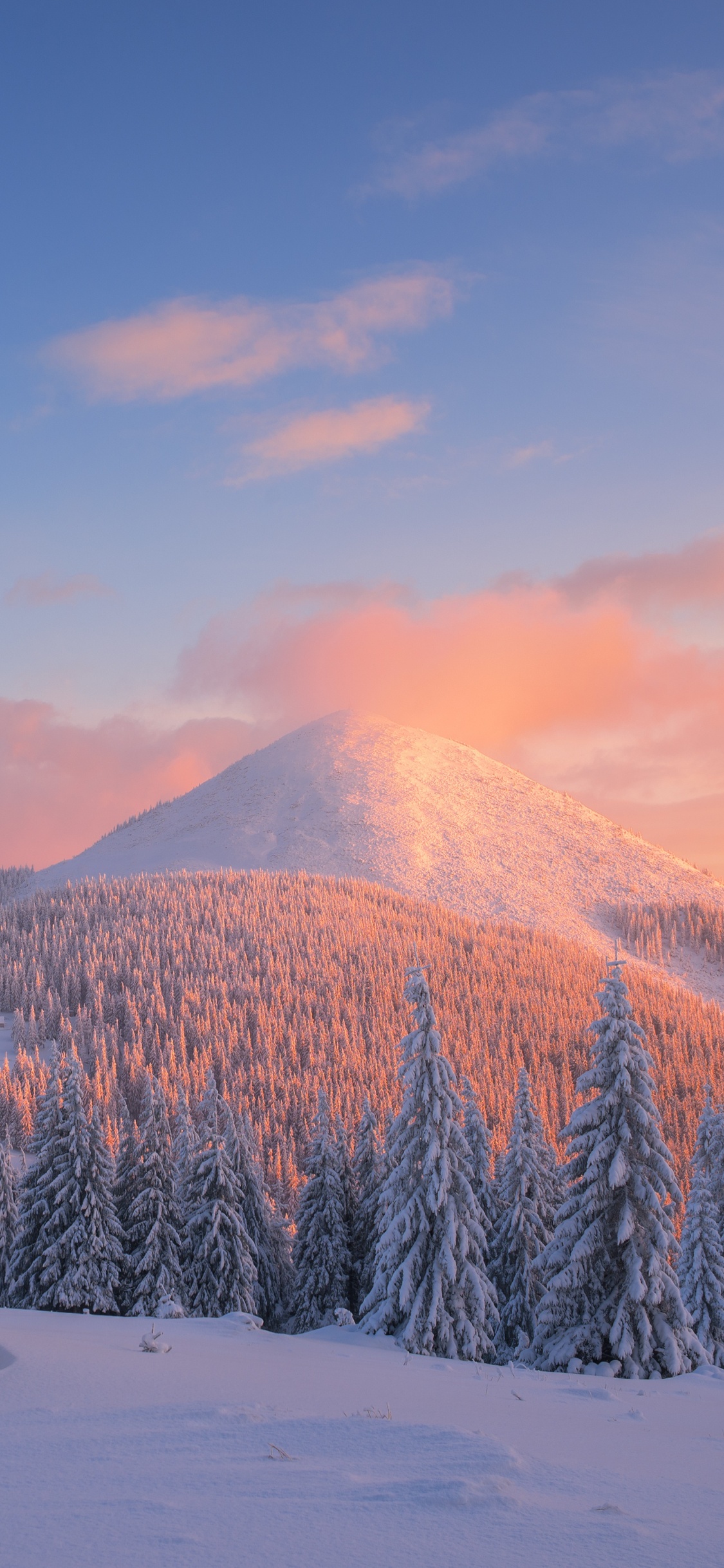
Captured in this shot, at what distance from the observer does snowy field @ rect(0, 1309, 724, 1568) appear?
5102 millimetres

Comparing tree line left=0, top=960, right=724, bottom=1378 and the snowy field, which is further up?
the snowy field

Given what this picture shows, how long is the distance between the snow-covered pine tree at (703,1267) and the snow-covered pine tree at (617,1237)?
15401 mm

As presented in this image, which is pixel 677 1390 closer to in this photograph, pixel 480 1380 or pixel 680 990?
pixel 480 1380

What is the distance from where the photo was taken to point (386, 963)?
167375mm

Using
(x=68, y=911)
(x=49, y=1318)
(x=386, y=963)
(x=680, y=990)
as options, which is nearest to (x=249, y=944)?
(x=386, y=963)

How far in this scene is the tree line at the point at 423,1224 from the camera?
24156 mm

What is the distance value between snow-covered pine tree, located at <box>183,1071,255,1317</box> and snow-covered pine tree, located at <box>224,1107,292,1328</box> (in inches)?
148

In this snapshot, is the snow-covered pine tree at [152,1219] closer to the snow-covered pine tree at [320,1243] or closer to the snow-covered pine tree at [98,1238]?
the snow-covered pine tree at [98,1238]

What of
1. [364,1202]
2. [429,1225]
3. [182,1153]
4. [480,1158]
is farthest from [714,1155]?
[182,1153]

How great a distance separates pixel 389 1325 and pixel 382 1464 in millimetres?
25212

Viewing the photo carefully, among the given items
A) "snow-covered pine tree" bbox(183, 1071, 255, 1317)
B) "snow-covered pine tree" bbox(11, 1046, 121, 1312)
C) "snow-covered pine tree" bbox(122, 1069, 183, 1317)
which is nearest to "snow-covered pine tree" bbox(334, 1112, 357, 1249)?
"snow-covered pine tree" bbox(183, 1071, 255, 1317)

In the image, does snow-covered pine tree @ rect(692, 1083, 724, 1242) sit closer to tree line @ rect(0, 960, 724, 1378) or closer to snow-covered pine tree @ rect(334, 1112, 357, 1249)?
tree line @ rect(0, 960, 724, 1378)

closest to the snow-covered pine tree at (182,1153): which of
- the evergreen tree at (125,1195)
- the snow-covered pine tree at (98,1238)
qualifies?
the evergreen tree at (125,1195)

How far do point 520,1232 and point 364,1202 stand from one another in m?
8.99
